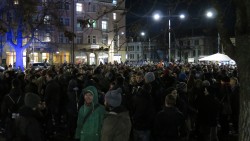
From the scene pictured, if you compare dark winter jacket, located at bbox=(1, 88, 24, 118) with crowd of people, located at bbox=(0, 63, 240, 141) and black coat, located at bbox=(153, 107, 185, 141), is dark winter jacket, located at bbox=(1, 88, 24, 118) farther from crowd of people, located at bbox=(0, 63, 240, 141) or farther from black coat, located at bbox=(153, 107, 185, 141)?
black coat, located at bbox=(153, 107, 185, 141)

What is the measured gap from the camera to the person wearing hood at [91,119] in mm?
5996

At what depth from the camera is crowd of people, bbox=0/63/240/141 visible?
19.7 ft

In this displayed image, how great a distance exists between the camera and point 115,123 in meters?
5.74

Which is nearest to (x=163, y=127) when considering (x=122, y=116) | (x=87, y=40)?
(x=122, y=116)

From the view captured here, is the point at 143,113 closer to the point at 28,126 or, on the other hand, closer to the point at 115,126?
the point at 115,126

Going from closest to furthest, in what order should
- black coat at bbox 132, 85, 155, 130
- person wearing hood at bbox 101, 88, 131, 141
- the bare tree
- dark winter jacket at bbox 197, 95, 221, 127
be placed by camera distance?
1. the bare tree
2. person wearing hood at bbox 101, 88, 131, 141
3. black coat at bbox 132, 85, 155, 130
4. dark winter jacket at bbox 197, 95, 221, 127

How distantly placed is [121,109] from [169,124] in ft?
3.72

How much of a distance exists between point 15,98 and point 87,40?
6546 centimetres

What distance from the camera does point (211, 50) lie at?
327ft

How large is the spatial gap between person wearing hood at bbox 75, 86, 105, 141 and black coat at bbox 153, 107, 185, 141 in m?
1.21

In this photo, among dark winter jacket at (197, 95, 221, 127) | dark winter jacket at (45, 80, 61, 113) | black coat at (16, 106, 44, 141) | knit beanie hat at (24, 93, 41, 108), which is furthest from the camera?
dark winter jacket at (45, 80, 61, 113)

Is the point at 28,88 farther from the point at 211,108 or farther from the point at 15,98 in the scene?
the point at 211,108

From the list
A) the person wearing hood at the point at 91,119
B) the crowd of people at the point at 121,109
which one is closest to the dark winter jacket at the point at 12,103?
the crowd of people at the point at 121,109

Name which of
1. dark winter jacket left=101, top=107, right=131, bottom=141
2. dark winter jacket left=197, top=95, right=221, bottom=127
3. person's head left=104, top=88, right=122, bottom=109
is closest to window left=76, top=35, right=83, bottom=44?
dark winter jacket left=197, top=95, right=221, bottom=127
